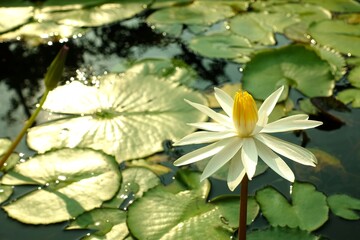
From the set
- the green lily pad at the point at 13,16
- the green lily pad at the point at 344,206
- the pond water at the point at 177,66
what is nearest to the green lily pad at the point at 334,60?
the pond water at the point at 177,66

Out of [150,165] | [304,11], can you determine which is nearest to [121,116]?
[150,165]

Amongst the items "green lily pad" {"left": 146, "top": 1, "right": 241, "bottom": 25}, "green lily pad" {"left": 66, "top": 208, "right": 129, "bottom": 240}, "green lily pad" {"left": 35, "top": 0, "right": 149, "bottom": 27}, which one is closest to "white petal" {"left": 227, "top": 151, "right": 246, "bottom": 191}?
"green lily pad" {"left": 66, "top": 208, "right": 129, "bottom": 240}

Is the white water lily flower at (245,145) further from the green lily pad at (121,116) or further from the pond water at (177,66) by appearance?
the green lily pad at (121,116)

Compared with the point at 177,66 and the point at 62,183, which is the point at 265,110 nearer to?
the point at 62,183

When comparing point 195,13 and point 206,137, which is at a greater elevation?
point 195,13

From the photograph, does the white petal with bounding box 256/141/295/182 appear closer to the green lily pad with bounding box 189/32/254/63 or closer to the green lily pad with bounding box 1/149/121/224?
the green lily pad with bounding box 1/149/121/224
